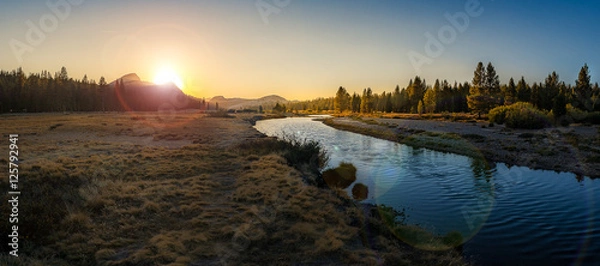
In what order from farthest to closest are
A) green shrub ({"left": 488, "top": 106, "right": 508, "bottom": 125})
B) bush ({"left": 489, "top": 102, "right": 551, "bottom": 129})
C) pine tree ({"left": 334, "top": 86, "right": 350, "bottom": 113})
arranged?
pine tree ({"left": 334, "top": 86, "right": 350, "bottom": 113}) < green shrub ({"left": 488, "top": 106, "right": 508, "bottom": 125}) < bush ({"left": 489, "top": 102, "right": 551, "bottom": 129})

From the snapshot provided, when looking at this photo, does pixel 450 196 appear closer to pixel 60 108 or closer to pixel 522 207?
pixel 522 207

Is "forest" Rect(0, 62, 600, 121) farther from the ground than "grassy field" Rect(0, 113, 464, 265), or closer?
farther from the ground

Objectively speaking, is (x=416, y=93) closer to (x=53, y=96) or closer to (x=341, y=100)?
(x=341, y=100)

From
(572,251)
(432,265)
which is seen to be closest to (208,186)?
(432,265)

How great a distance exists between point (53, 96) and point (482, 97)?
134365mm

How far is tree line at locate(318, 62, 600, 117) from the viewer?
75.4 metres

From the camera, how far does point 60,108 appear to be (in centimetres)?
10669

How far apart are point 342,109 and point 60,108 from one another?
11528 centimetres

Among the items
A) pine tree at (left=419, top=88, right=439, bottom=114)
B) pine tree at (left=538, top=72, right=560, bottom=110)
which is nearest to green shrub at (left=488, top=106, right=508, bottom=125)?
pine tree at (left=538, top=72, right=560, bottom=110)

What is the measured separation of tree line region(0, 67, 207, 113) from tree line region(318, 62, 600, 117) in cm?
10270

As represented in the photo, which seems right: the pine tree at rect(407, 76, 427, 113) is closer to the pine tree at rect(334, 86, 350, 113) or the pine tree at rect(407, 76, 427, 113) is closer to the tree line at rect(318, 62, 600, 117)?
the tree line at rect(318, 62, 600, 117)

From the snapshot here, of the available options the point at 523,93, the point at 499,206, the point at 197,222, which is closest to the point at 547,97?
the point at 523,93

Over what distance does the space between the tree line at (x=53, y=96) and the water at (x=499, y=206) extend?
114474mm

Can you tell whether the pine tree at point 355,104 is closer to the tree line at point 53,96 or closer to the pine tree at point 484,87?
the pine tree at point 484,87
